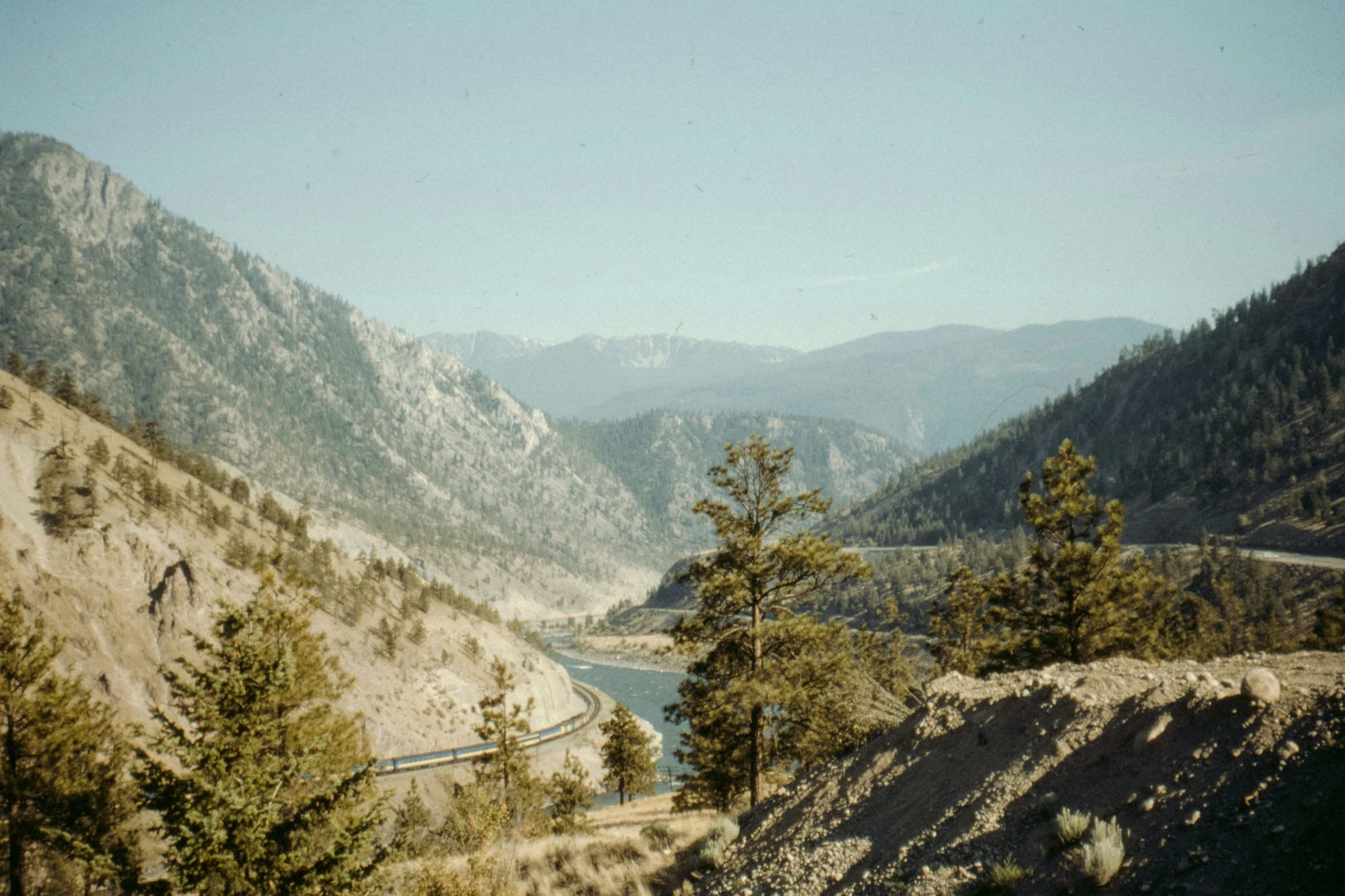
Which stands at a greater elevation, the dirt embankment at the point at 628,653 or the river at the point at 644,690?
the river at the point at 644,690

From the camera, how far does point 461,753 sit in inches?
2800

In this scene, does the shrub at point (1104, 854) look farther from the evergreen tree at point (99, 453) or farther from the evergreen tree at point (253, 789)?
the evergreen tree at point (99, 453)

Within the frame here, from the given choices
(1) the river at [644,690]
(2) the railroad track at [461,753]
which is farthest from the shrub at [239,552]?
(1) the river at [644,690]

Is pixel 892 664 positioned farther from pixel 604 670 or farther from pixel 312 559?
pixel 604 670

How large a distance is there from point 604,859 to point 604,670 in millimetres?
149030

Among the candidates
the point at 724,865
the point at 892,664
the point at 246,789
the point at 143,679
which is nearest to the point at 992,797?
the point at 724,865

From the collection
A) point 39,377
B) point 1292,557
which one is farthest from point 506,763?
point 1292,557

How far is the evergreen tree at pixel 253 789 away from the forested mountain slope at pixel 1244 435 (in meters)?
118

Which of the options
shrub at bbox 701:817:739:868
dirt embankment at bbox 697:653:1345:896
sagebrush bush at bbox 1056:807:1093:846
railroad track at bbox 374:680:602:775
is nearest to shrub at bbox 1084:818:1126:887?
dirt embankment at bbox 697:653:1345:896

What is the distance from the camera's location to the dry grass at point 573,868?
11477 millimetres

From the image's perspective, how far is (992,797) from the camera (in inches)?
335

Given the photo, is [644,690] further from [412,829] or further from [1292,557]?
[412,829]

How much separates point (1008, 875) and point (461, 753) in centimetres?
7315

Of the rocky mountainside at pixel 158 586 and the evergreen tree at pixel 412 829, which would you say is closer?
the evergreen tree at pixel 412 829
